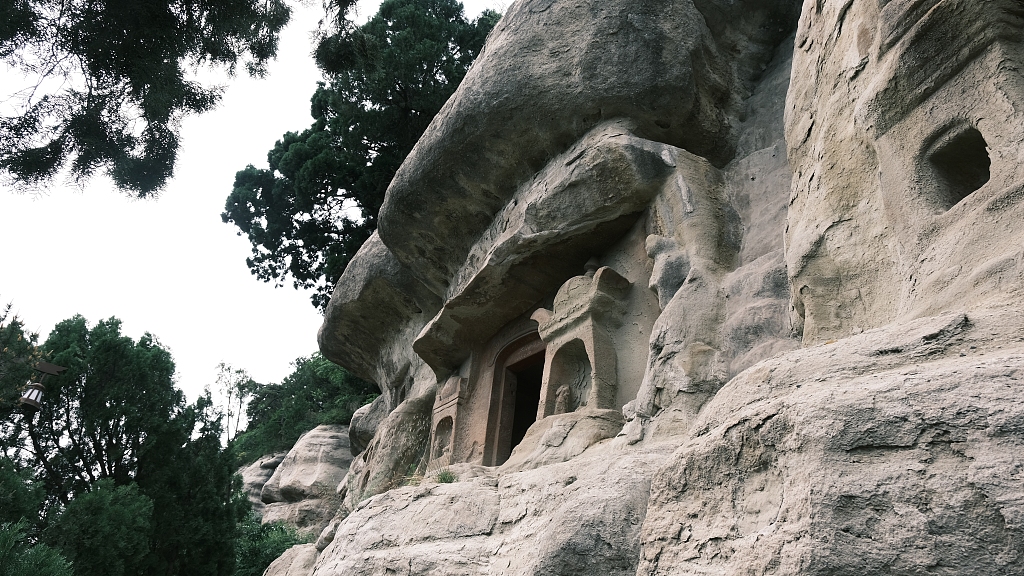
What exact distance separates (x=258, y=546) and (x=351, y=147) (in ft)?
24.1

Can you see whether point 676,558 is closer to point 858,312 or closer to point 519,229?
point 858,312

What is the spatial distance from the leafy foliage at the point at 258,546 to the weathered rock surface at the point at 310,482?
2.60 meters

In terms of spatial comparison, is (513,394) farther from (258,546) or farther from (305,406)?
(305,406)

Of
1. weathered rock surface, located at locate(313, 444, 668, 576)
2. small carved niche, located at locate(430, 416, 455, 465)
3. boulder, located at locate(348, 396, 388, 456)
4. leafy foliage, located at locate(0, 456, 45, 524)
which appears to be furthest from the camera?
boulder, located at locate(348, 396, 388, 456)

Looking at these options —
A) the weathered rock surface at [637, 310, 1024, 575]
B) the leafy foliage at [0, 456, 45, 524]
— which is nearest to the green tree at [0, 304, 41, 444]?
the leafy foliage at [0, 456, 45, 524]

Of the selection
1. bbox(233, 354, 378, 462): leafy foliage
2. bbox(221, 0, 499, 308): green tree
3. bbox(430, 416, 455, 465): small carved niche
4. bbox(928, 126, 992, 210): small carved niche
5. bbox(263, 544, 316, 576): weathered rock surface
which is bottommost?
bbox(263, 544, 316, 576): weathered rock surface

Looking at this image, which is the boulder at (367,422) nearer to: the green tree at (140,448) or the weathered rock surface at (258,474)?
the green tree at (140,448)

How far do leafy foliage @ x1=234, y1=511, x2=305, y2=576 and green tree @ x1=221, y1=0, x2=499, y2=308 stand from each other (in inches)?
204

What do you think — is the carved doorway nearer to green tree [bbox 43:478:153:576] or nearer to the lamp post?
green tree [bbox 43:478:153:576]

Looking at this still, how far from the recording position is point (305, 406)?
22453 millimetres

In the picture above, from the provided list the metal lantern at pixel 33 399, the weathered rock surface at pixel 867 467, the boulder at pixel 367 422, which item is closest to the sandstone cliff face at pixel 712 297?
the weathered rock surface at pixel 867 467

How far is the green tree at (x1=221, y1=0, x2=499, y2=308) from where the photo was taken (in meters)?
14.2

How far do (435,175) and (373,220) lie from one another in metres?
7.88

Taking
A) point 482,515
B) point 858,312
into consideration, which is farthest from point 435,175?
point 858,312
